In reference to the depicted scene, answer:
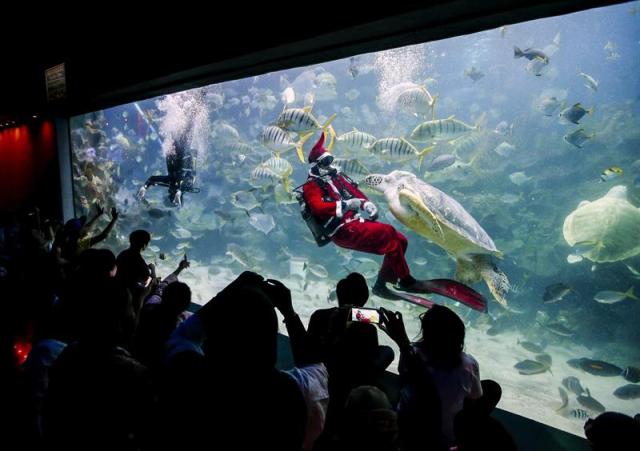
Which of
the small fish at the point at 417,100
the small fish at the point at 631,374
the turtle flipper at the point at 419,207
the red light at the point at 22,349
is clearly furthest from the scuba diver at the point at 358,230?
the red light at the point at 22,349

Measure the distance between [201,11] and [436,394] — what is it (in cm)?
483

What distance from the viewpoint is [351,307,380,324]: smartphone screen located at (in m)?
1.79

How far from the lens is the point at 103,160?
10.7m

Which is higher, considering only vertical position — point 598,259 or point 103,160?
point 103,160

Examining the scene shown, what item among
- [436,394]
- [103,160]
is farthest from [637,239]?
[103,160]

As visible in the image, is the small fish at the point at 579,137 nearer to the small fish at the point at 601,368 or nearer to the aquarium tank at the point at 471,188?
the aquarium tank at the point at 471,188

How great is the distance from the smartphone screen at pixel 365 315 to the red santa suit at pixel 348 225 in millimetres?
2329

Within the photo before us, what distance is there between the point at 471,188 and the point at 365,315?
12.7 m

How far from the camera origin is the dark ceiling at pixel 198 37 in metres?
2.98

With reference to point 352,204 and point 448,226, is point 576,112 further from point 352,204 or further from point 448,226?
point 352,204

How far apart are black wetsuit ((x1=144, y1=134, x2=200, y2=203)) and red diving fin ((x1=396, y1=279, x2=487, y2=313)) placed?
5892mm

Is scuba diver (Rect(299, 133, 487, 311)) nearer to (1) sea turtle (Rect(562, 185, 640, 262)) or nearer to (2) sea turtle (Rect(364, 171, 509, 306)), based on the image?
(2) sea turtle (Rect(364, 171, 509, 306))

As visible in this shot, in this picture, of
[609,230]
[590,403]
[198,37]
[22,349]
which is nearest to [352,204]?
[198,37]

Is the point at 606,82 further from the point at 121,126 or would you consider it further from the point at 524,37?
the point at 121,126
